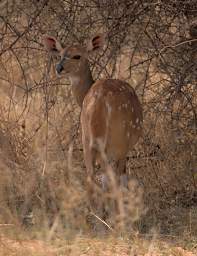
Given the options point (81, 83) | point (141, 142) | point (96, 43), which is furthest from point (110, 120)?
point (141, 142)

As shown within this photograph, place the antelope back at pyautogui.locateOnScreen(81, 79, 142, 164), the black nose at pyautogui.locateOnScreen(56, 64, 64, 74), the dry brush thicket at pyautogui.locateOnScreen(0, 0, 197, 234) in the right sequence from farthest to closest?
the black nose at pyautogui.locateOnScreen(56, 64, 64, 74) < the dry brush thicket at pyautogui.locateOnScreen(0, 0, 197, 234) < the antelope back at pyautogui.locateOnScreen(81, 79, 142, 164)

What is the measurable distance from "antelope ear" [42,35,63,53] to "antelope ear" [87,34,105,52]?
0.87 feet

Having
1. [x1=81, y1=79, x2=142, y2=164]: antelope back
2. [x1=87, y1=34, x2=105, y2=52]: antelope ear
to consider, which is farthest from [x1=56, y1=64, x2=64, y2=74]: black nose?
[x1=81, y1=79, x2=142, y2=164]: antelope back

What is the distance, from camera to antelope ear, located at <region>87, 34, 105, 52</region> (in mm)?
6486

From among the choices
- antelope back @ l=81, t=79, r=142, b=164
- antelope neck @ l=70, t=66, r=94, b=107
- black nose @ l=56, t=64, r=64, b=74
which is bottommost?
antelope back @ l=81, t=79, r=142, b=164

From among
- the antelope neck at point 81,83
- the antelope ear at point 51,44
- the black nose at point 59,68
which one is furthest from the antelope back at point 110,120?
the antelope ear at point 51,44

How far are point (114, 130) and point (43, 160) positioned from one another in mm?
928

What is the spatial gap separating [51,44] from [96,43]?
0.40m

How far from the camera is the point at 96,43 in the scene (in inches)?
259

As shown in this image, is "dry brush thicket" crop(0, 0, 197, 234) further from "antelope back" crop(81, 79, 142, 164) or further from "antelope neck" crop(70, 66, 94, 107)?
"antelope back" crop(81, 79, 142, 164)

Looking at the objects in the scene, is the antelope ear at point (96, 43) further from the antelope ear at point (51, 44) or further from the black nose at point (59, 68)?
the black nose at point (59, 68)

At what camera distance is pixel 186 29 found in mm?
6695

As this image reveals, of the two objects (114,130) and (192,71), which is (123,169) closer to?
(114,130)

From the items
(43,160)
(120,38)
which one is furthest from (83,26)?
(43,160)
